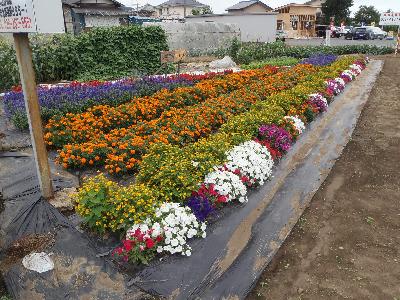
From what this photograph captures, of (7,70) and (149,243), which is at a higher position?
(7,70)

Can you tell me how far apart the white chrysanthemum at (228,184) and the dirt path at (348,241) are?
942 mm

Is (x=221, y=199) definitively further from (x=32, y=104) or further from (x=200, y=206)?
(x=32, y=104)

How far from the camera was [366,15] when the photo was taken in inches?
2584

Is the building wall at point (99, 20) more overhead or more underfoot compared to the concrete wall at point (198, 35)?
more overhead

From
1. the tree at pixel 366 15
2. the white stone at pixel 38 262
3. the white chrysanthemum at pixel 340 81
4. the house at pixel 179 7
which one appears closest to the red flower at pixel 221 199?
the white stone at pixel 38 262

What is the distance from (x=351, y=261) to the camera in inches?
178

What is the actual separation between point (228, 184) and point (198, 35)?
72.3 feet

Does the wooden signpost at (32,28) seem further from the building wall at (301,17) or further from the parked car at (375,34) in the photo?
the building wall at (301,17)

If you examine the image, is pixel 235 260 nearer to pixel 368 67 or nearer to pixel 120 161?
pixel 120 161

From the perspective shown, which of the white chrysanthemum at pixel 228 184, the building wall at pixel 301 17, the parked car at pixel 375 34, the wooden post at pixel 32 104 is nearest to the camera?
the wooden post at pixel 32 104

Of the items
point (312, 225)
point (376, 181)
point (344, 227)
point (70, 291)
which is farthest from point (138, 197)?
point (376, 181)

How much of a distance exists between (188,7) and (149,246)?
81.5 m

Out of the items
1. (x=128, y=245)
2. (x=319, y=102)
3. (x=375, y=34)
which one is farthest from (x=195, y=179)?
(x=375, y=34)

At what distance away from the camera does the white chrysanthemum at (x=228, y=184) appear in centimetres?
505
